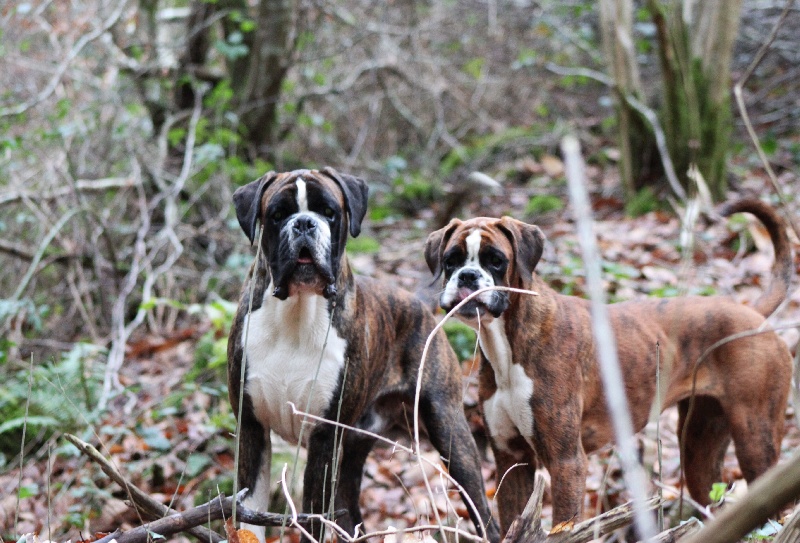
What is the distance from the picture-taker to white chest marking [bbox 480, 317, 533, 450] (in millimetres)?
4262

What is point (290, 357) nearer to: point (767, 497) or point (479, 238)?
point (479, 238)

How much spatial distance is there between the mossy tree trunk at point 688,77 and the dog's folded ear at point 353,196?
622 centimetres

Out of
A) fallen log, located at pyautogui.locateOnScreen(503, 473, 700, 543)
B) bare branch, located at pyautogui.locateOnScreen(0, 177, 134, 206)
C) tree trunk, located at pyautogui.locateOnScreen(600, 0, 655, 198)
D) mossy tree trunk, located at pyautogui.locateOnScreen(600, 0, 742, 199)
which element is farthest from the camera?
tree trunk, located at pyautogui.locateOnScreen(600, 0, 655, 198)

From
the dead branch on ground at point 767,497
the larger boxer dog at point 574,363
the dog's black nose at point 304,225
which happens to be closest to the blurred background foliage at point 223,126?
the larger boxer dog at point 574,363

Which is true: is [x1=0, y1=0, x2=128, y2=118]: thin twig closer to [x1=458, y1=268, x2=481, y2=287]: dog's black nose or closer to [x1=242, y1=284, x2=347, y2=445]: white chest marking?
[x1=242, y1=284, x2=347, y2=445]: white chest marking

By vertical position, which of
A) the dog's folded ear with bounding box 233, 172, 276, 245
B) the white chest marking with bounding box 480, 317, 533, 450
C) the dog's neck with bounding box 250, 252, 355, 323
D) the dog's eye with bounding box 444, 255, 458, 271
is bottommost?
the white chest marking with bounding box 480, 317, 533, 450

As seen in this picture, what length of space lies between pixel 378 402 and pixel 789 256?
2.61 meters

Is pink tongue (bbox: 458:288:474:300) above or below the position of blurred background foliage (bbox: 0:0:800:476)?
below

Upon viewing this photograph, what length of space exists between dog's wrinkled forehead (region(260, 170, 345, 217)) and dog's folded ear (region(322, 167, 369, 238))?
36 mm

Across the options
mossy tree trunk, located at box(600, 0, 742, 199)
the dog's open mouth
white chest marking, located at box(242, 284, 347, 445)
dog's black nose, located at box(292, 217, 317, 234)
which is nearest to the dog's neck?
white chest marking, located at box(242, 284, 347, 445)

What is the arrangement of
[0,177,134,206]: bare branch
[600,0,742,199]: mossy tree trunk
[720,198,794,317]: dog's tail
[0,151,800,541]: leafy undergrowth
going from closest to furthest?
1. [720,198,794,317]: dog's tail
2. [0,151,800,541]: leafy undergrowth
3. [0,177,134,206]: bare branch
4. [600,0,742,199]: mossy tree trunk

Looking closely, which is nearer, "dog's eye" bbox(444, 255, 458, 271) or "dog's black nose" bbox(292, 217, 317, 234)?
"dog's black nose" bbox(292, 217, 317, 234)

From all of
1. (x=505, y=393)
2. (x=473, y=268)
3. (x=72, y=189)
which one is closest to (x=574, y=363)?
(x=505, y=393)

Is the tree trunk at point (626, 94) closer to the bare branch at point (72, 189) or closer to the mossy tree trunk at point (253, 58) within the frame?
the mossy tree trunk at point (253, 58)
